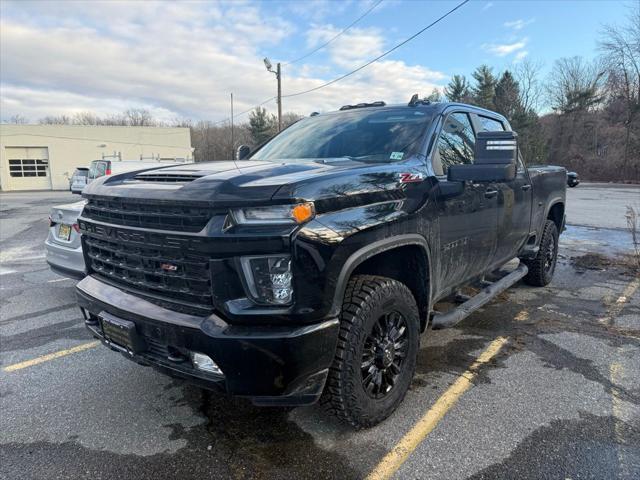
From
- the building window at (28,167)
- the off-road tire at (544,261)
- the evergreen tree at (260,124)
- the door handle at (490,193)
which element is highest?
the evergreen tree at (260,124)

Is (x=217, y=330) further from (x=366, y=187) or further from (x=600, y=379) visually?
(x=600, y=379)

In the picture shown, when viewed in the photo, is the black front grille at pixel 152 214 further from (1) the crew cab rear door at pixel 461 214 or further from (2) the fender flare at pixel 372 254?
(1) the crew cab rear door at pixel 461 214

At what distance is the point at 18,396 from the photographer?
327 centimetres

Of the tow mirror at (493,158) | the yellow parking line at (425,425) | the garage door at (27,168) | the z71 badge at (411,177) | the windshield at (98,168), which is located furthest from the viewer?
the garage door at (27,168)

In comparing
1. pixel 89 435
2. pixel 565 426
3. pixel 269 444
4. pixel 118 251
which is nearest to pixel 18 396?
pixel 89 435

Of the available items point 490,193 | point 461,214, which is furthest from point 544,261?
point 461,214

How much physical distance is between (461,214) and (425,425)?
1.49 meters

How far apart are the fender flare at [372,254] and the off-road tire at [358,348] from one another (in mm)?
166

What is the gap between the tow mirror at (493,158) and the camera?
2.93 meters

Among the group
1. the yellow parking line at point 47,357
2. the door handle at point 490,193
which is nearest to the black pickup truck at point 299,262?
the door handle at point 490,193

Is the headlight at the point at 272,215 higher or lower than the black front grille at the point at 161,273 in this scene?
higher

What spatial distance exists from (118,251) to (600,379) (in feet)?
11.3

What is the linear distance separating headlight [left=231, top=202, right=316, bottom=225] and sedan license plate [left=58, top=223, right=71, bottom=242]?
3.83 meters

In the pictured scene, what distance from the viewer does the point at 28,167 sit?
1645 inches
